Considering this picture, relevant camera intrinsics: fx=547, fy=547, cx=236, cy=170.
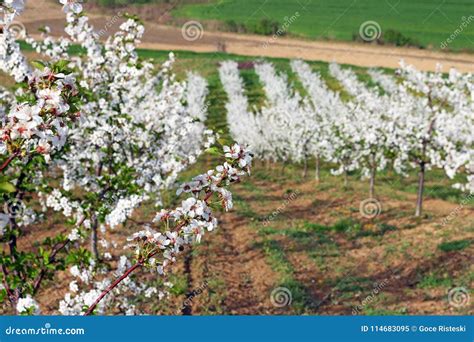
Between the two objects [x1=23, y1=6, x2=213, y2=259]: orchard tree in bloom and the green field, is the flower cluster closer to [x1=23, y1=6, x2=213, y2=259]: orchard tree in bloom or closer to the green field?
[x1=23, y1=6, x2=213, y2=259]: orchard tree in bloom

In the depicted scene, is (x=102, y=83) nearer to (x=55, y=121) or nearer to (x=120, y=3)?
(x=55, y=121)

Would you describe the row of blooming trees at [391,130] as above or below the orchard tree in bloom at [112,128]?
above

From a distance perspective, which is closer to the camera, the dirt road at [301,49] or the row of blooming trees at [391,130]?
the row of blooming trees at [391,130]

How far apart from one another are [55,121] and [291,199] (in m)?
25.8

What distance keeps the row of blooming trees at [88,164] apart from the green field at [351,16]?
2860 inches

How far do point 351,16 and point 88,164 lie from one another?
82.1m

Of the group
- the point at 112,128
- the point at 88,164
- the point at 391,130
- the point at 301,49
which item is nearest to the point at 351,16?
the point at 301,49

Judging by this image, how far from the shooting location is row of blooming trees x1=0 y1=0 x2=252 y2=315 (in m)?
4.09

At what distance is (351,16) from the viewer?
3494 inches

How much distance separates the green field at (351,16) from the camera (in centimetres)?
8325

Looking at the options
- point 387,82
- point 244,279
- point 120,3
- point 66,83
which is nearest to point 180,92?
point 244,279

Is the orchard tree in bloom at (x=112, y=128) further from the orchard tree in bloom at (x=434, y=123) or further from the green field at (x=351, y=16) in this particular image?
the green field at (x=351, y=16)

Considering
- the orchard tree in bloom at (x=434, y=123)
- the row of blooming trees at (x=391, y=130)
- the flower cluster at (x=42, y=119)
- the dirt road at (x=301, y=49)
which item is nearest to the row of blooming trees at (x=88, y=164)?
the flower cluster at (x=42, y=119)

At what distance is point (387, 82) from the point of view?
6819cm
